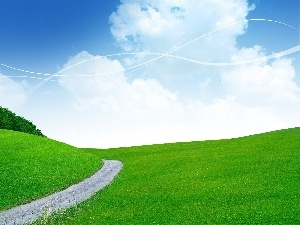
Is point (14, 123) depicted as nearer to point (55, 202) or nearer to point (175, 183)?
point (55, 202)

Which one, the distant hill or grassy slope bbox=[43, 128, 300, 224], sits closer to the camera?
grassy slope bbox=[43, 128, 300, 224]

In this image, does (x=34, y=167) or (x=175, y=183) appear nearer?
(x=175, y=183)

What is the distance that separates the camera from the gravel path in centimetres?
2723

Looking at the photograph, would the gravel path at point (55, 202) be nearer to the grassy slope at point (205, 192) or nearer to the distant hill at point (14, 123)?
the grassy slope at point (205, 192)

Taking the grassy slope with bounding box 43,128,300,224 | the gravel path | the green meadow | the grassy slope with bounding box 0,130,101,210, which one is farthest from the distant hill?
the gravel path

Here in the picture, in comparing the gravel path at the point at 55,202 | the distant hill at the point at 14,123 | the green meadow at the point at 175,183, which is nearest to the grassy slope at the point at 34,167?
the green meadow at the point at 175,183

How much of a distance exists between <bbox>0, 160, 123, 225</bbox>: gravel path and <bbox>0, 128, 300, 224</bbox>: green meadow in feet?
3.34

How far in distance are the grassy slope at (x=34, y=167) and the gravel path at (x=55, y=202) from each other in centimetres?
108

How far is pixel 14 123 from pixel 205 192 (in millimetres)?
49681

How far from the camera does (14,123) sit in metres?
73.5

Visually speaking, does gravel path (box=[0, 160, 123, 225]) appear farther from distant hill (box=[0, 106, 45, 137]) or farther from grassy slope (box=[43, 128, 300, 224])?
distant hill (box=[0, 106, 45, 137])

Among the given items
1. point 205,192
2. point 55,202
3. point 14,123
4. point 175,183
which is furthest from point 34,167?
point 14,123

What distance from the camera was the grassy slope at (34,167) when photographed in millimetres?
34812

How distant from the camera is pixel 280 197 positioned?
87.3 feet
